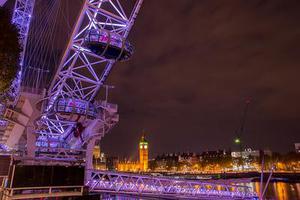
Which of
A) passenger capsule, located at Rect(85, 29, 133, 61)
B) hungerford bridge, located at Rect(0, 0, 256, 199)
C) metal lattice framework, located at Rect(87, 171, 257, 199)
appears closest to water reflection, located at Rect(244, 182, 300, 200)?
metal lattice framework, located at Rect(87, 171, 257, 199)

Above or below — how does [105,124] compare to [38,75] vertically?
below

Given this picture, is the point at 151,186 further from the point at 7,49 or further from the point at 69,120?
the point at 7,49

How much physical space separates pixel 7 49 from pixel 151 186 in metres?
25.9

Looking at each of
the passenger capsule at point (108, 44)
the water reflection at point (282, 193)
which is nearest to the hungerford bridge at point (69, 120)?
the passenger capsule at point (108, 44)

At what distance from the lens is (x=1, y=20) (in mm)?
12086

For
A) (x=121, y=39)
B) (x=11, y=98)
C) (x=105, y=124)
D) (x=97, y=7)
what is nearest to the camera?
(x=97, y=7)

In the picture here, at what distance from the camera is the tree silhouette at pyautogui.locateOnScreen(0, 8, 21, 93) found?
→ 12.1 meters

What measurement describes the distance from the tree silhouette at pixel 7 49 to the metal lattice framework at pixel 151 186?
60.2ft

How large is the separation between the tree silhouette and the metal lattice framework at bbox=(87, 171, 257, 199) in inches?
723

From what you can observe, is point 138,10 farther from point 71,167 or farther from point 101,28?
point 71,167

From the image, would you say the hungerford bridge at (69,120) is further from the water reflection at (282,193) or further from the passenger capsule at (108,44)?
the water reflection at (282,193)

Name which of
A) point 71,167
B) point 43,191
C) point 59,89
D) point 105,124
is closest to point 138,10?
point 59,89

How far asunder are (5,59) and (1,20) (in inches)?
69.3

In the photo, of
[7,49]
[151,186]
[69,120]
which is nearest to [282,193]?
[151,186]
